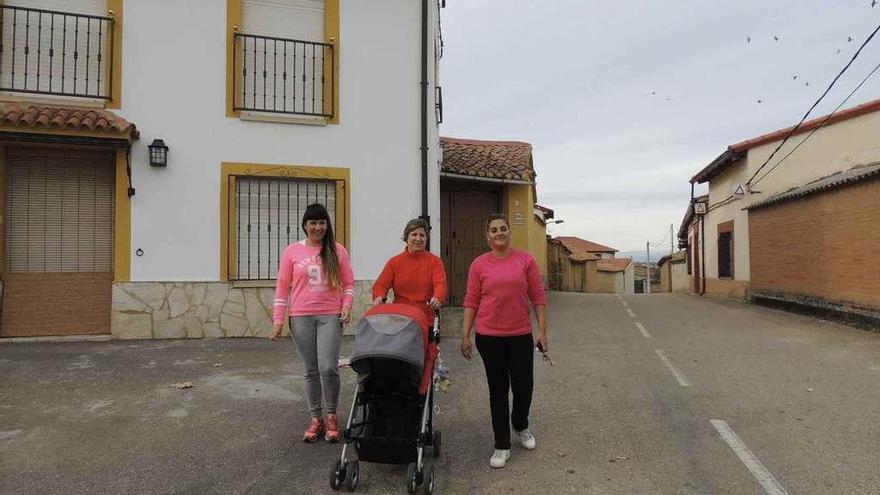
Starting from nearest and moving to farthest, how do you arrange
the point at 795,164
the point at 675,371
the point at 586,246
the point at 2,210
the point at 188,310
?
the point at 675,371 → the point at 2,210 → the point at 188,310 → the point at 795,164 → the point at 586,246

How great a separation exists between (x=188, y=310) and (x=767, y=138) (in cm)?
1588

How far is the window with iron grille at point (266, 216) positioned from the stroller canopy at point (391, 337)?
5.61m

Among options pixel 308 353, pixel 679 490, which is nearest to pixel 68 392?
pixel 308 353

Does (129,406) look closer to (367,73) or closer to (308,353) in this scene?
(308,353)

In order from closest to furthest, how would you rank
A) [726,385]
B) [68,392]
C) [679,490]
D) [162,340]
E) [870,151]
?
[679,490], [68,392], [726,385], [162,340], [870,151]

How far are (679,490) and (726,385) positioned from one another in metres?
2.97

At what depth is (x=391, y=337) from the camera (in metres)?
3.36

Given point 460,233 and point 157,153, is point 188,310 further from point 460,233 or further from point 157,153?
point 460,233

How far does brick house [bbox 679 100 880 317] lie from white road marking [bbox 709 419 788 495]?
6.91 meters

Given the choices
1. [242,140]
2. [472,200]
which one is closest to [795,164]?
[472,200]

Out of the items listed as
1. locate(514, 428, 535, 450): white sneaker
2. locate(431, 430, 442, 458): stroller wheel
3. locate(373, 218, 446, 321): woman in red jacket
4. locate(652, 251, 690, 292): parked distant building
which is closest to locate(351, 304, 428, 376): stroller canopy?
locate(373, 218, 446, 321): woman in red jacket

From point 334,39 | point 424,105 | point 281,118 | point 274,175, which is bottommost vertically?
point 274,175

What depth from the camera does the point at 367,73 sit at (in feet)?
30.2

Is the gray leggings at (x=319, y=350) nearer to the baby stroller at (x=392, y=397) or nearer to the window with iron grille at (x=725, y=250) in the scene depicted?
the baby stroller at (x=392, y=397)
